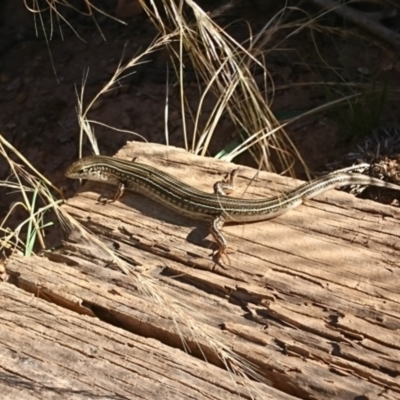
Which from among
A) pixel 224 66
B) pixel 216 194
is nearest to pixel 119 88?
pixel 224 66

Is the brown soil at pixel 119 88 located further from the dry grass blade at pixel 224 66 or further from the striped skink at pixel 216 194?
the striped skink at pixel 216 194

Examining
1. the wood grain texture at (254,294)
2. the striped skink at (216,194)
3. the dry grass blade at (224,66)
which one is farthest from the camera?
the striped skink at (216,194)

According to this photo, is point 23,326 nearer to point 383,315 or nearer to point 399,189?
point 383,315

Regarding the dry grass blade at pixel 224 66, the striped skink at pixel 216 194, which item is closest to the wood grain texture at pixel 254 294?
the striped skink at pixel 216 194

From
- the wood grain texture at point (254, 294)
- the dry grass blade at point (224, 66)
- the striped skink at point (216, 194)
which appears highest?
the dry grass blade at point (224, 66)

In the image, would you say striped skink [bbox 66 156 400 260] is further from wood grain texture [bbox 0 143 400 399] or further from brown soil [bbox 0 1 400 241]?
brown soil [bbox 0 1 400 241]

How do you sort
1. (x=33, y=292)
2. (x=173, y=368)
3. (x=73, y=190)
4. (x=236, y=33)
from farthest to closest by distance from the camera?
(x=236, y=33)
(x=73, y=190)
(x=33, y=292)
(x=173, y=368)

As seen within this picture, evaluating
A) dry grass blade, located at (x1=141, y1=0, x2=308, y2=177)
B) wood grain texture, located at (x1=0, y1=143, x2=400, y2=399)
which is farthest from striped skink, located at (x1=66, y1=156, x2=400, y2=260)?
dry grass blade, located at (x1=141, y1=0, x2=308, y2=177)

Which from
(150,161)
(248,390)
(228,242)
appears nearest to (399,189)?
(228,242)
